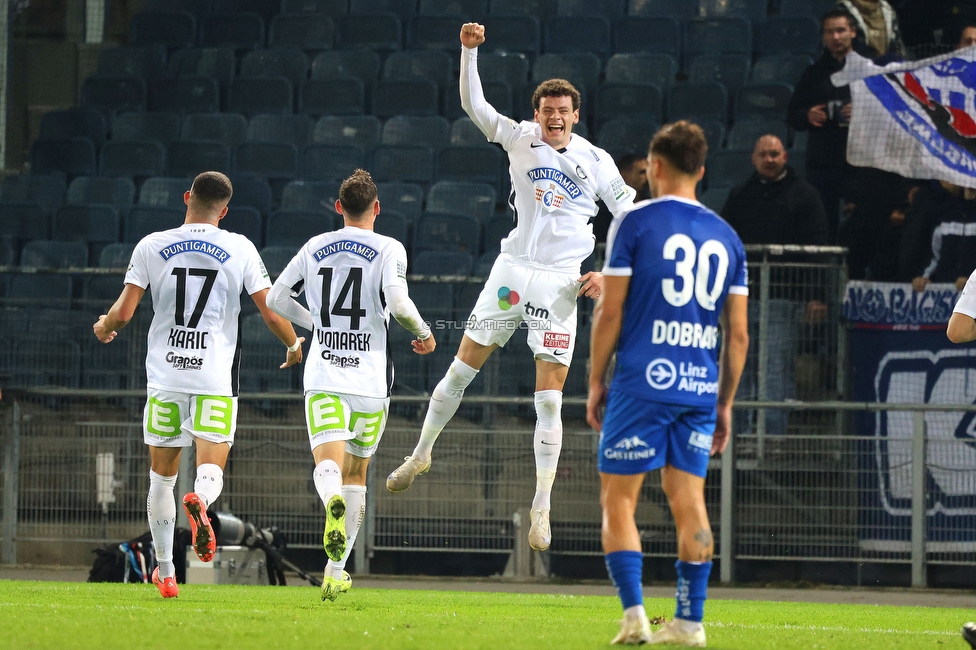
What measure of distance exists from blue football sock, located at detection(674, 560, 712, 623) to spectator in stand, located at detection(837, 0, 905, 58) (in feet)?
31.5

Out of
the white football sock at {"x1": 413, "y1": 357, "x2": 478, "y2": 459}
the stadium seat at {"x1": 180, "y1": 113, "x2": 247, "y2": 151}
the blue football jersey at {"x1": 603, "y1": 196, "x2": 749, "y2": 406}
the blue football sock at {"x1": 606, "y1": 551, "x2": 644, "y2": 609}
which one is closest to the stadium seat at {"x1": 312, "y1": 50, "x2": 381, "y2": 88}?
the stadium seat at {"x1": 180, "y1": 113, "x2": 247, "y2": 151}

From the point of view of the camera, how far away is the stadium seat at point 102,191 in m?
15.2

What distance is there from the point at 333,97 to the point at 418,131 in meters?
1.44

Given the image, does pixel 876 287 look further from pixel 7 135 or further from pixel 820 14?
pixel 7 135

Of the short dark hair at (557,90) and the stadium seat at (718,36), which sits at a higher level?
A: the stadium seat at (718,36)

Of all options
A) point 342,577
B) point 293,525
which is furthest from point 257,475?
point 342,577

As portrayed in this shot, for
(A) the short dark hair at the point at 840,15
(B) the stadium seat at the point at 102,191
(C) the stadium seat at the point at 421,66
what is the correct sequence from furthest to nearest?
(C) the stadium seat at the point at 421,66 → (B) the stadium seat at the point at 102,191 → (A) the short dark hair at the point at 840,15

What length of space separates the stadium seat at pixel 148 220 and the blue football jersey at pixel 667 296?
395 inches

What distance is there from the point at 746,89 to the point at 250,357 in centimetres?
654

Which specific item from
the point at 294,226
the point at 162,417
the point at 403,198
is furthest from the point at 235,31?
the point at 162,417

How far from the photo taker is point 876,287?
11664 millimetres

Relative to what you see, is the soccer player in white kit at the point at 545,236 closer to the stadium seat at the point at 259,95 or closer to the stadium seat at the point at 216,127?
the stadium seat at the point at 216,127

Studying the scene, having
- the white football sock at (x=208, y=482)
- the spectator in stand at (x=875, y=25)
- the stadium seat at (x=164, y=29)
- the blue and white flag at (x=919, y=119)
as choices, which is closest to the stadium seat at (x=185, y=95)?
the stadium seat at (x=164, y=29)

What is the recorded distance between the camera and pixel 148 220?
14391 mm
